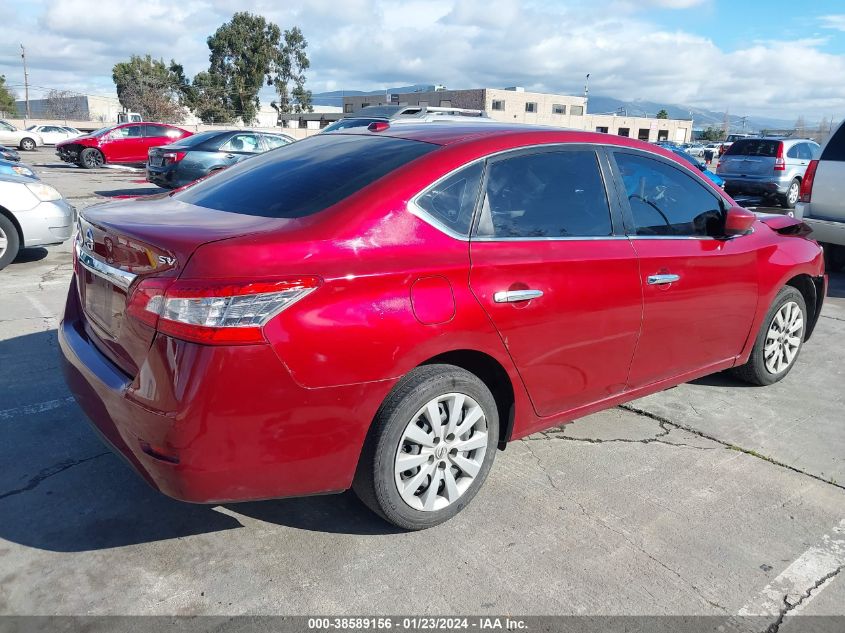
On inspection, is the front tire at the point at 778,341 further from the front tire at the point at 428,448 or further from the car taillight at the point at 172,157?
the car taillight at the point at 172,157

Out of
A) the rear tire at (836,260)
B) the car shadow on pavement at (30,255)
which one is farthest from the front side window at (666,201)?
the car shadow on pavement at (30,255)

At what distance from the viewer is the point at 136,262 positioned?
262 centimetres

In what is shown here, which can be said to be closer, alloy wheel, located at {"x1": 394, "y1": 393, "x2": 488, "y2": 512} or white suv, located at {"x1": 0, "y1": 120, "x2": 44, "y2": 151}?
alloy wheel, located at {"x1": 394, "y1": 393, "x2": 488, "y2": 512}

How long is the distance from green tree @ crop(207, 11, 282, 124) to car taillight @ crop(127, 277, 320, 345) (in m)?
72.2

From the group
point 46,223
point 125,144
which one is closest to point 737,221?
point 46,223

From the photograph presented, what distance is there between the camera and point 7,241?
7402 millimetres

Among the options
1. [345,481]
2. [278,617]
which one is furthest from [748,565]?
[278,617]

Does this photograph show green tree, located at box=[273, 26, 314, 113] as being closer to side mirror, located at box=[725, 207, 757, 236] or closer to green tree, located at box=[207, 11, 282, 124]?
green tree, located at box=[207, 11, 282, 124]

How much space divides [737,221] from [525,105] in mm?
70739

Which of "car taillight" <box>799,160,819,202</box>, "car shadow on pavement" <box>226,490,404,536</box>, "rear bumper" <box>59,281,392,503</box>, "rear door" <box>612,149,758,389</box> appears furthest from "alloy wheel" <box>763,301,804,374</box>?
"car taillight" <box>799,160,819,202</box>

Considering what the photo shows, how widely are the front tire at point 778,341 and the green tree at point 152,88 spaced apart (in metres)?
67.4

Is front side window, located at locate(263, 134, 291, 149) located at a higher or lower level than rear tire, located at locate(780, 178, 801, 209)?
higher

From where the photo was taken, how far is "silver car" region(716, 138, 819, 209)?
15.9 meters

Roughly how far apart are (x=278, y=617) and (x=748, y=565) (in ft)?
6.30
